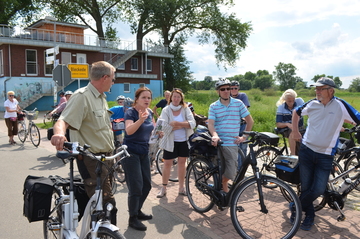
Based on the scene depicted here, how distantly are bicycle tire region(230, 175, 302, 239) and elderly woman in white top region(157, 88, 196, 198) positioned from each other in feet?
6.04

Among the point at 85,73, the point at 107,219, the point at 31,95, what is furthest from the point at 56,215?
the point at 31,95

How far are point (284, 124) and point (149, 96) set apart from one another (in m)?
A: 3.19

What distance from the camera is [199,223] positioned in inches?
179

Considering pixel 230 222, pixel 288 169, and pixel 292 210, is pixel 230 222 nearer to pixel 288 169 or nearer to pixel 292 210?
pixel 292 210

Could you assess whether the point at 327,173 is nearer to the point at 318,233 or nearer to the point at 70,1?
the point at 318,233

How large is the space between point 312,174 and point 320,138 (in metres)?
0.51

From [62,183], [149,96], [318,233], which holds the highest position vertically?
[149,96]

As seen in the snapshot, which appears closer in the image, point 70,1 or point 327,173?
point 327,173

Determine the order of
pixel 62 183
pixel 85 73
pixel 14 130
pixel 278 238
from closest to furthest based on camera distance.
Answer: pixel 62 183 < pixel 278 238 < pixel 14 130 < pixel 85 73

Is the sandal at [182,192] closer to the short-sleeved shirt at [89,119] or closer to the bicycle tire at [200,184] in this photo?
the bicycle tire at [200,184]

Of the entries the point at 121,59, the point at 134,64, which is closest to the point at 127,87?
the point at 121,59

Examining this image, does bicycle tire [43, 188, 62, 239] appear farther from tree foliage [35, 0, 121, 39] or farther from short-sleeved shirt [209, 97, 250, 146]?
tree foliage [35, 0, 121, 39]

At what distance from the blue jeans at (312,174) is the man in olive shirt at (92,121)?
247cm

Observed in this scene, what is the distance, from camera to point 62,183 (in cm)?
317
